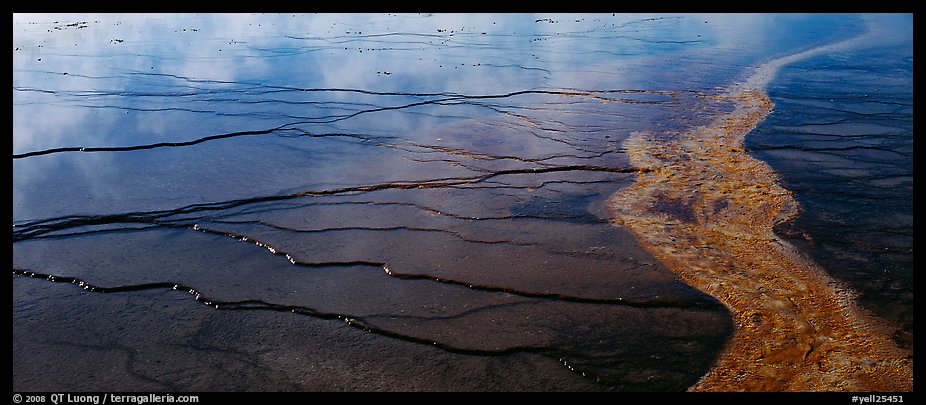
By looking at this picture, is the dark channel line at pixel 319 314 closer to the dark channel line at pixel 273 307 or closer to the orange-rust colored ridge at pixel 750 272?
the dark channel line at pixel 273 307

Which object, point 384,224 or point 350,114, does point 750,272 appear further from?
point 350,114

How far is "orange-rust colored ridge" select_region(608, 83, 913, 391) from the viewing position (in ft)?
8.77

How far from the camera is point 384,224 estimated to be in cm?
409

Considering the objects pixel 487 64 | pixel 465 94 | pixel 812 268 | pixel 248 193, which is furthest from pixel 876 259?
pixel 487 64

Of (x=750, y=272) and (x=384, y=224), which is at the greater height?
(x=384, y=224)

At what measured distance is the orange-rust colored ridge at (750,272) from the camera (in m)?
2.67

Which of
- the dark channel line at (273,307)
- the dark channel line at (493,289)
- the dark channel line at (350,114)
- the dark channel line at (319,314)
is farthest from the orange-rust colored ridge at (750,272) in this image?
the dark channel line at (350,114)

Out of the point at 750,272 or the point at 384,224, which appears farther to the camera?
the point at 384,224

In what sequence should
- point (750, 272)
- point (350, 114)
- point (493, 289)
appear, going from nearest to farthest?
1. point (493, 289)
2. point (750, 272)
3. point (350, 114)

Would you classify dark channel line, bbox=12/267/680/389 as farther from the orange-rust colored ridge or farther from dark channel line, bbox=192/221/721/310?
the orange-rust colored ridge

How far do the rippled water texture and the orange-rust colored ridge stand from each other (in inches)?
2.4

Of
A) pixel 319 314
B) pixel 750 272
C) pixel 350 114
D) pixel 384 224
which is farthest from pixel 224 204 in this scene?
pixel 750 272

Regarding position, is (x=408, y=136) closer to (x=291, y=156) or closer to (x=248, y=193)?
(x=291, y=156)

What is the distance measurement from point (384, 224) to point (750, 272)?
2139 mm
